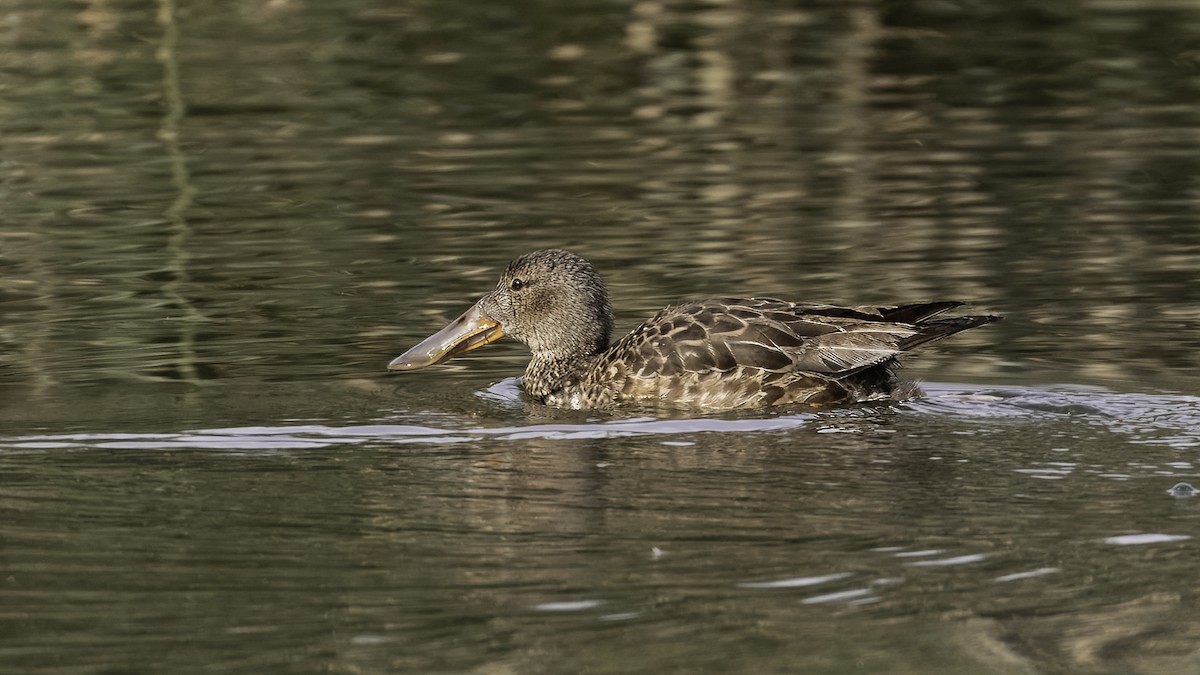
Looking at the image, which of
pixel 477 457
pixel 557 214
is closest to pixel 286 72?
pixel 557 214

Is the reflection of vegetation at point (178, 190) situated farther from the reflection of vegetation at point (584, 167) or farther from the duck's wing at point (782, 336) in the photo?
the duck's wing at point (782, 336)

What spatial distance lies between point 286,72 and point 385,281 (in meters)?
11.2

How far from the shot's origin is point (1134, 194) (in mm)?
14789

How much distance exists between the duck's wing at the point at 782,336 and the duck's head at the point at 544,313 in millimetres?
890

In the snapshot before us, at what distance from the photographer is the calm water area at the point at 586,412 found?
5695mm

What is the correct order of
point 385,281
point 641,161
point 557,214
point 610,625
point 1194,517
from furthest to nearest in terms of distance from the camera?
point 641,161
point 557,214
point 385,281
point 1194,517
point 610,625

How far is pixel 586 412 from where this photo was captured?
365 inches

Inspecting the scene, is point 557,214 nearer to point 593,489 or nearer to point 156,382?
point 156,382

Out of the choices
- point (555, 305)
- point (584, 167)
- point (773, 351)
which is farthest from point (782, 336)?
point (584, 167)

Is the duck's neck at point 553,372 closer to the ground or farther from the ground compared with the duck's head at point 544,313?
closer to the ground

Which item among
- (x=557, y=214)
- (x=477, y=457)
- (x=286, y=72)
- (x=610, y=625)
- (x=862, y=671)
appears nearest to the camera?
(x=862, y=671)

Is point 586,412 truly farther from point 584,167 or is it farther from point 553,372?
point 584,167

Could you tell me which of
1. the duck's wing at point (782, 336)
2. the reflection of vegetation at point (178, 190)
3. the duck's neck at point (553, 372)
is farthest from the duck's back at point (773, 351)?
the reflection of vegetation at point (178, 190)

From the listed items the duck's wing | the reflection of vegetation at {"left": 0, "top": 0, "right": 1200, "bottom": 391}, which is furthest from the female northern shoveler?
the reflection of vegetation at {"left": 0, "top": 0, "right": 1200, "bottom": 391}
